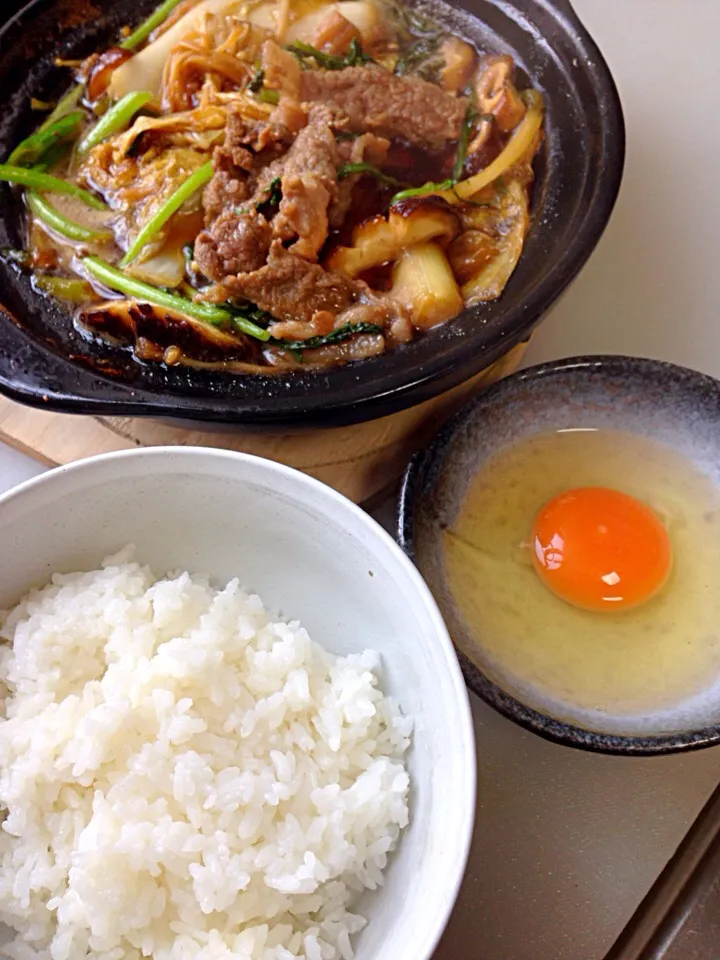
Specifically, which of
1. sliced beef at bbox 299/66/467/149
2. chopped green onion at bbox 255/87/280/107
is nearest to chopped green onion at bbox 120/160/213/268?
chopped green onion at bbox 255/87/280/107

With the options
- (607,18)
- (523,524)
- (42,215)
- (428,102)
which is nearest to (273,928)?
(523,524)

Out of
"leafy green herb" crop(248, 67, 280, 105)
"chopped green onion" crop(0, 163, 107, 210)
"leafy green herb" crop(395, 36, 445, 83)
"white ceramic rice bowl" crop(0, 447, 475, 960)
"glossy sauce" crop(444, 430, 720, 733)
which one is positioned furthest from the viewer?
"leafy green herb" crop(395, 36, 445, 83)

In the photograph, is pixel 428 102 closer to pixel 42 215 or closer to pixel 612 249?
pixel 612 249

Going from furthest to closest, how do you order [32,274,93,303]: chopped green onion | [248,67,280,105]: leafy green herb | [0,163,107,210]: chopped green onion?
[248,67,280,105]: leafy green herb → [0,163,107,210]: chopped green onion → [32,274,93,303]: chopped green onion

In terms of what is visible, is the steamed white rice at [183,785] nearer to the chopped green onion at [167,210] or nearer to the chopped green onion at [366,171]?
the chopped green onion at [167,210]

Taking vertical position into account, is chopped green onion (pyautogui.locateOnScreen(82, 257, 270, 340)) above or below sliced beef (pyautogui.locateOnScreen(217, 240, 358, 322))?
below

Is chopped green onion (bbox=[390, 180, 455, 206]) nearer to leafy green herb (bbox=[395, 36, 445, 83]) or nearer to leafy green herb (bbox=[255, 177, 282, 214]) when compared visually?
leafy green herb (bbox=[255, 177, 282, 214])

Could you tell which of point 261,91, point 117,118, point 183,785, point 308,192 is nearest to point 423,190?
point 308,192
